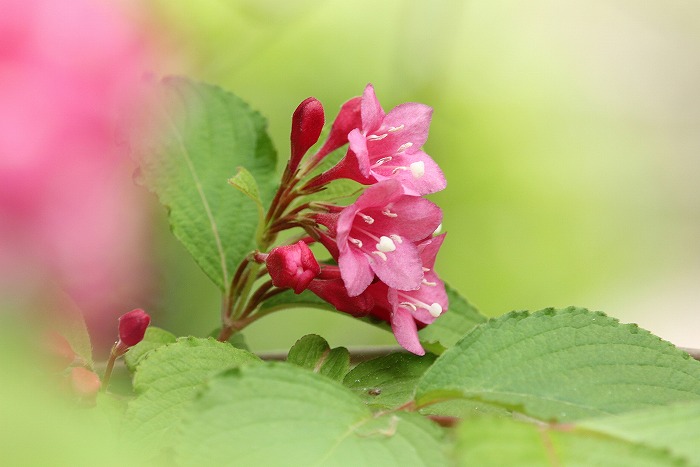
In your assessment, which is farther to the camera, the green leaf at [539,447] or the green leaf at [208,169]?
the green leaf at [208,169]

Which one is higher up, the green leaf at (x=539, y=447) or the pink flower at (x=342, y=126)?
the pink flower at (x=342, y=126)

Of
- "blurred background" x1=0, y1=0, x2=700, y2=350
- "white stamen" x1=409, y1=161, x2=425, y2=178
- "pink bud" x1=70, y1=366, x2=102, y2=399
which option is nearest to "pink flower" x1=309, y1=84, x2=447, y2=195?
"white stamen" x1=409, y1=161, x2=425, y2=178

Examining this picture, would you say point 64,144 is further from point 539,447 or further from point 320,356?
point 539,447

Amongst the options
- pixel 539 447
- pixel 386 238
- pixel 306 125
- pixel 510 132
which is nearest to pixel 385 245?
pixel 386 238

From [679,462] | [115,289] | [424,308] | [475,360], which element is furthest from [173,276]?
[679,462]

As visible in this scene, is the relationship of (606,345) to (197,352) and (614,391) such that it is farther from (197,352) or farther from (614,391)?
(197,352)

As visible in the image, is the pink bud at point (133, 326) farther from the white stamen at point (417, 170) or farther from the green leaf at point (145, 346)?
the white stamen at point (417, 170)

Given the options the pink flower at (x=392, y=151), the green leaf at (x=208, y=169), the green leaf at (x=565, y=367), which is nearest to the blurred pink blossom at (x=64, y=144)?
the green leaf at (x=208, y=169)

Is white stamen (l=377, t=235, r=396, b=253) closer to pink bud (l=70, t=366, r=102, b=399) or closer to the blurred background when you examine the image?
pink bud (l=70, t=366, r=102, b=399)
